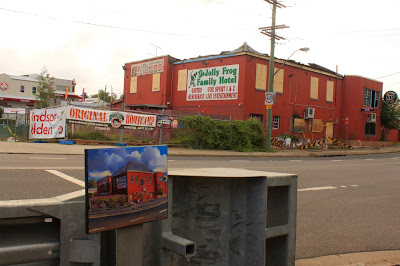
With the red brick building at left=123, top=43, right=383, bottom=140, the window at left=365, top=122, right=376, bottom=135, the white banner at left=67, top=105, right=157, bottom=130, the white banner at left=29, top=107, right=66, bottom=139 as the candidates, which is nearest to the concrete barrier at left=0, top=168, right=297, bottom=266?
the white banner at left=67, top=105, right=157, bottom=130

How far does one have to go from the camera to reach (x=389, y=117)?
41.0m

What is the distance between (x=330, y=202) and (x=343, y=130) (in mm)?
31599

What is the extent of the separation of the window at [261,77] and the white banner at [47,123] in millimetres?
15755

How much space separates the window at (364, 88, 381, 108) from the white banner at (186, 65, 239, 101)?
59.3ft

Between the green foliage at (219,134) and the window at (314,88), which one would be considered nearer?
the green foliage at (219,134)

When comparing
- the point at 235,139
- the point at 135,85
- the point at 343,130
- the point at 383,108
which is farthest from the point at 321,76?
the point at 135,85

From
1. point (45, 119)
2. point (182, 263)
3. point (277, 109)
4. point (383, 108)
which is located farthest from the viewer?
point (383, 108)

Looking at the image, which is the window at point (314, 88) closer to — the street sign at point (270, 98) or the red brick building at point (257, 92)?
the red brick building at point (257, 92)

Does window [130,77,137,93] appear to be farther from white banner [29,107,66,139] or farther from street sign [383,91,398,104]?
street sign [383,91,398,104]

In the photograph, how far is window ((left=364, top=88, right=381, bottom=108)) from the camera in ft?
125

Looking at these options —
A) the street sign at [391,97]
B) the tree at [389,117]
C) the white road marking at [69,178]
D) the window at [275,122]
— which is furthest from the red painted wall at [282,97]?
the white road marking at [69,178]

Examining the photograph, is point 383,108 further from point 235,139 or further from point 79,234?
point 79,234

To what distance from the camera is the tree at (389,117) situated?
41156 mm

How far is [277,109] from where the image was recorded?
30.0 m
